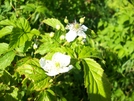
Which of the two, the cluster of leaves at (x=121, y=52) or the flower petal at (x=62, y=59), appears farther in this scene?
the cluster of leaves at (x=121, y=52)

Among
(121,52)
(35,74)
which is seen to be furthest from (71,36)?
(121,52)

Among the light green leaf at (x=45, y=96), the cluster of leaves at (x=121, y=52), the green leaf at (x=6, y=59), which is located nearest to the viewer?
the light green leaf at (x=45, y=96)

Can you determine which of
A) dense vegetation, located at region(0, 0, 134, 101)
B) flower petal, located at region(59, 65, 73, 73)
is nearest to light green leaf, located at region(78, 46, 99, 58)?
dense vegetation, located at region(0, 0, 134, 101)

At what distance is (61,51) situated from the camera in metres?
1.29

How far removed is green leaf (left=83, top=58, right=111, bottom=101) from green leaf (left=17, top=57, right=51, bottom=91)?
182mm

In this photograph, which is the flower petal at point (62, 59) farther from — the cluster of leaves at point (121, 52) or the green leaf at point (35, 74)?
the cluster of leaves at point (121, 52)

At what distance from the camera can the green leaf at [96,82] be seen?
4.06 feet

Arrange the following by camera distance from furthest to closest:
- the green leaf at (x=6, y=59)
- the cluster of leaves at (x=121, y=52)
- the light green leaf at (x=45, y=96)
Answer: the cluster of leaves at (x=121, y=52)
the green leaf at (x=6, y=59)
the light green leaf at (x=45, y=96)

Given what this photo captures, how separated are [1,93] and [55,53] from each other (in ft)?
1.71

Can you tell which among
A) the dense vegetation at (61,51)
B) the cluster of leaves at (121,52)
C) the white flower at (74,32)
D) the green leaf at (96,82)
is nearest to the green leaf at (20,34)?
the dense vegetation at (61,51)

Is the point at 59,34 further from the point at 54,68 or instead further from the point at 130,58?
the point at 130,58

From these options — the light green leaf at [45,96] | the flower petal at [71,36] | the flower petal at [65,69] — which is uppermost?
the flower petal at [71,36]

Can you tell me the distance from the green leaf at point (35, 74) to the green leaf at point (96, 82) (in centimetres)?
18

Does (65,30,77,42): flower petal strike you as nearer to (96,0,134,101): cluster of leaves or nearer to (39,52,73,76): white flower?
(39,52,73,76): white flower
